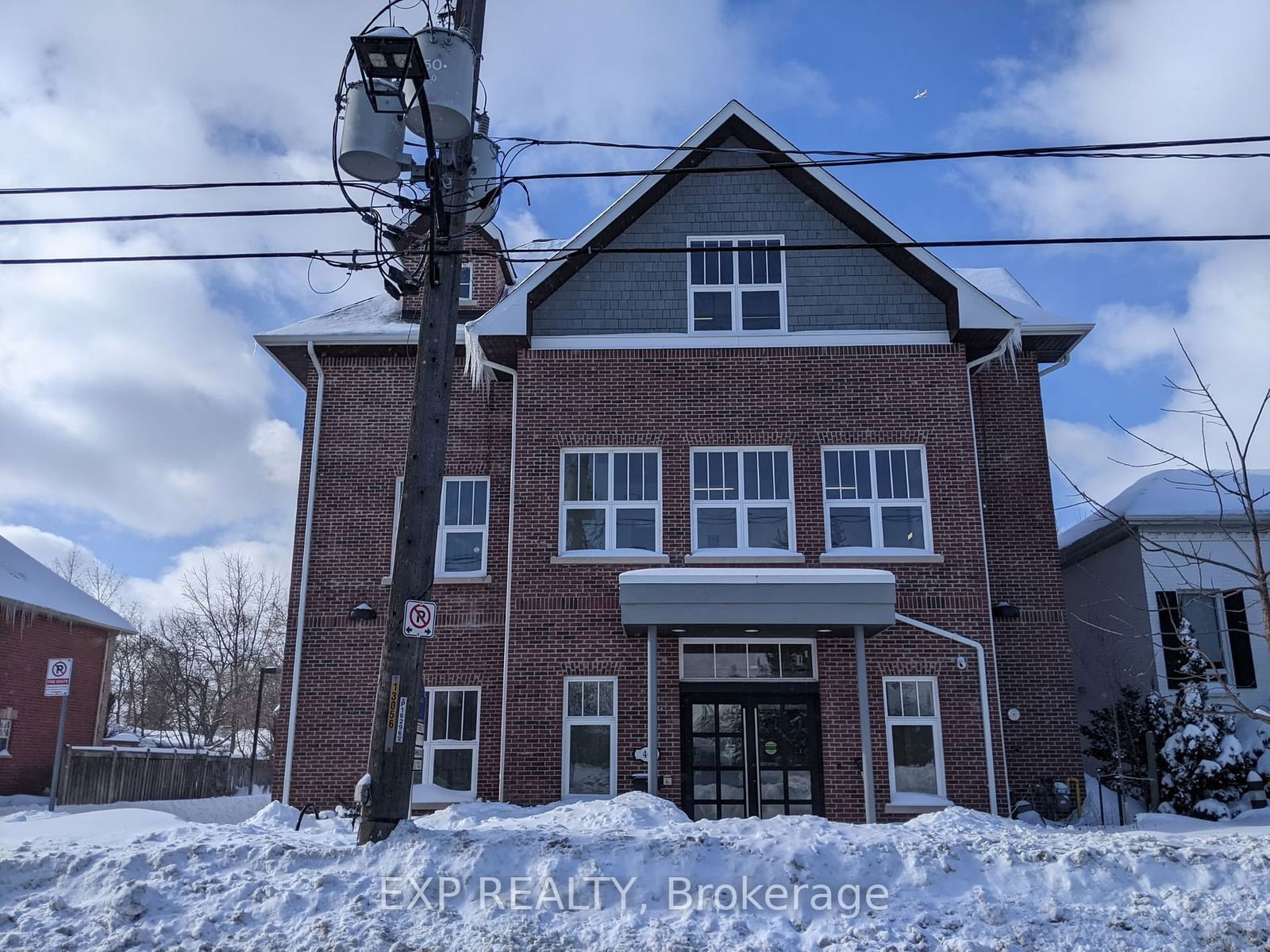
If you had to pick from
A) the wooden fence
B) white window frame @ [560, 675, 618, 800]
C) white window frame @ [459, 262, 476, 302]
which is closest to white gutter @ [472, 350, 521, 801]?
white window frame @ [560, 675, 618, 800]

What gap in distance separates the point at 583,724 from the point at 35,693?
1672 centimetres

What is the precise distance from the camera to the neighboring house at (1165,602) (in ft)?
59.5

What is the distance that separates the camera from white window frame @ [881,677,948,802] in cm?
1431

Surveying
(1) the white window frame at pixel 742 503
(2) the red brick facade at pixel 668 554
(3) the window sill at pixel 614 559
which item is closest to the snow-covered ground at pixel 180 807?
(2) the red brick facade at pixel 668 554

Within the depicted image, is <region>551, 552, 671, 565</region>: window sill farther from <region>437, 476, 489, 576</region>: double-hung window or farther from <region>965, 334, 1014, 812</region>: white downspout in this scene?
<region>965, 334, 1014, 812</region>: white downspout

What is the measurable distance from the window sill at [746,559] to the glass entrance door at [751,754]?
1828 millimetres

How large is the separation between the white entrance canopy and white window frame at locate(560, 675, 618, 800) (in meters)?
1.84

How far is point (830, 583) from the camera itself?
43.8ft

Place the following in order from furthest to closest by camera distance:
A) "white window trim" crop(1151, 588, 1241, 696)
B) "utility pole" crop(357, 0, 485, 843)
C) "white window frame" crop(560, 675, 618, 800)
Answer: "white window trim" crop(1151, 588, 1241, 696)
"white window frame" crop(560, 675, 618, 800)
"utility pole" crop(357, 0, 485, 843)

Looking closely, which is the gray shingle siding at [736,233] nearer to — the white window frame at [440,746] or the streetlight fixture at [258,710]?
the white window frame at [440,746]

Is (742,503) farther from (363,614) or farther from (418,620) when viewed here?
(418,620)

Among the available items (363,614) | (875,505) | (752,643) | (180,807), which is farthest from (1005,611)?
(180,807)

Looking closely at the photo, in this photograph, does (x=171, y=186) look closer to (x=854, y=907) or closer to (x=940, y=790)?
(x=854, y=907)

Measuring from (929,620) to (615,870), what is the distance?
7.62 meters
